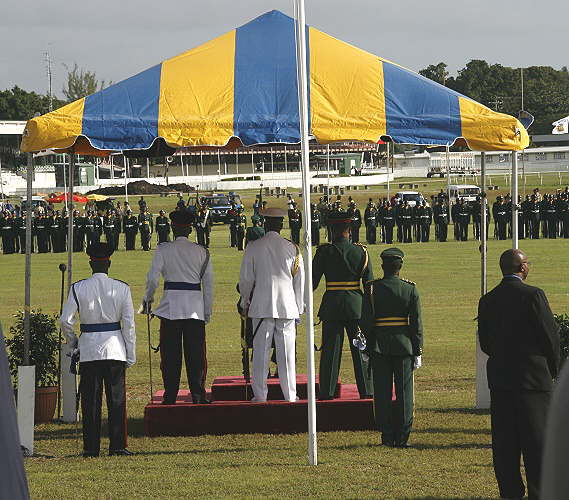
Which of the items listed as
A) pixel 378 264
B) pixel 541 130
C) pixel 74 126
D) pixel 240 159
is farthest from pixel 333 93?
pixel 541 130

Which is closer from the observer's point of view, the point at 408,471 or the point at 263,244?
the point at 408,471

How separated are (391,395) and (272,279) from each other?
4.82 feet

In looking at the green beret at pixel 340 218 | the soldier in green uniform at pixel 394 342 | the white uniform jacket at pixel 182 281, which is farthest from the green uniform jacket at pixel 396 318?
the white uniform jacket at pixel 182 281

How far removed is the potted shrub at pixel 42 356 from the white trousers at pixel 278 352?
1.91 m

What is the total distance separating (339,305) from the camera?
10117 millimetres

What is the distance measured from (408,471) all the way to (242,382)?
2.90m

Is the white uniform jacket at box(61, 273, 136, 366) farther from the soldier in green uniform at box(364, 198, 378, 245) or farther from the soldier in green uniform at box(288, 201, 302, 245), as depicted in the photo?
the soldier in green uniform at box(364, 198, 378, 245)

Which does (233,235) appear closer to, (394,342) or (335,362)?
(335,362)

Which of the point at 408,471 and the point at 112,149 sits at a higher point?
the point at 112,149

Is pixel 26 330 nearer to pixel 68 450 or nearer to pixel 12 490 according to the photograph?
pixel 68 450

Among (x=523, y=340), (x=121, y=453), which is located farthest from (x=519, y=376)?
(x=121, y=453)

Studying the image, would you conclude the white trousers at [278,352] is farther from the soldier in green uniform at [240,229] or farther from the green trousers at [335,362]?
the soldier in green uniform at [240,229]

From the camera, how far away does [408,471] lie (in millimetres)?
8148

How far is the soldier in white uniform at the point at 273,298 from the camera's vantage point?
984 centimetres
